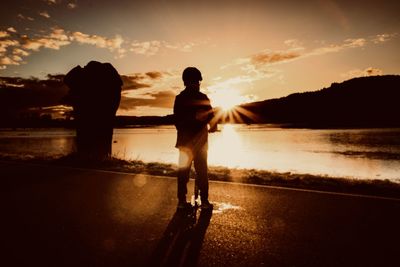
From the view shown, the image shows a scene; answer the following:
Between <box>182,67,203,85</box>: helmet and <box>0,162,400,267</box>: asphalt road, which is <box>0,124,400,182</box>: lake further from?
<box>182,67,203,85</box>: helmet

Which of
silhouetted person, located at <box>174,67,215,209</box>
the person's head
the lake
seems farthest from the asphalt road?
the lake

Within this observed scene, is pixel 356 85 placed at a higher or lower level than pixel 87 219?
higher

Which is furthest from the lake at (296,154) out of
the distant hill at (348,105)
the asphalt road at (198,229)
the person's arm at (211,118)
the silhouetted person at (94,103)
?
the distant hill at (348,105)

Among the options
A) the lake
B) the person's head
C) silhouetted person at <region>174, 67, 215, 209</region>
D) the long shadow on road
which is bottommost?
the lake

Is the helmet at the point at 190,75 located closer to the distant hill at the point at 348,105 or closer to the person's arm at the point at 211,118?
the person's arm at the point at 211,118

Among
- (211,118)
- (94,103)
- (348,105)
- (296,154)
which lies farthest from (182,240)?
(348,105)

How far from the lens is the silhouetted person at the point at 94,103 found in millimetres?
15562

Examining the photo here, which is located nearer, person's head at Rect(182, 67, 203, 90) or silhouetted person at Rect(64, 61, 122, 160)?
person's head at Rect(182, 67, 203, 90)

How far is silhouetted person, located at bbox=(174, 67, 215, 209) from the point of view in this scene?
5016mm

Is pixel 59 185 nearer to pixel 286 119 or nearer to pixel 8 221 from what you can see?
pixel 8 221

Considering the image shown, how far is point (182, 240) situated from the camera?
3.93 metres

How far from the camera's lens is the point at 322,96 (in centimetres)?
15850

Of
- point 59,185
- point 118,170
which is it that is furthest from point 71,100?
point 59,185

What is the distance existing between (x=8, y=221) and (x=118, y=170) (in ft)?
17.7
